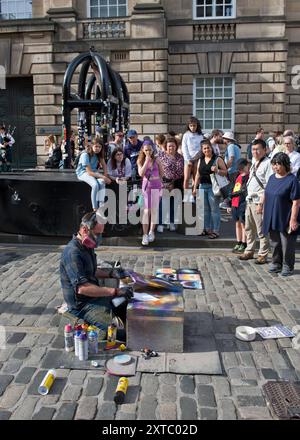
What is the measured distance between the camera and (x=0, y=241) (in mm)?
8719

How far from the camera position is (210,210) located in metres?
8.55

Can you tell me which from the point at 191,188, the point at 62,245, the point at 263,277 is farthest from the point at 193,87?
the point at 263,277

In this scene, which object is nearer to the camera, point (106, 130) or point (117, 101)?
point (106, 130)

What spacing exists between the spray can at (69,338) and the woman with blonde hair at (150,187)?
4143mm

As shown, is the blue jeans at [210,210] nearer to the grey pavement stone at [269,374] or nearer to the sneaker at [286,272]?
the sneaker at [286,272]

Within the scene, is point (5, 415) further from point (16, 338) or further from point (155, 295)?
point (155, 295)

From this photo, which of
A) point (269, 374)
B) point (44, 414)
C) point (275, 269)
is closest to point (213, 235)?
point (275, 269)

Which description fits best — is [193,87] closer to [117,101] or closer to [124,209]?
[117,101]

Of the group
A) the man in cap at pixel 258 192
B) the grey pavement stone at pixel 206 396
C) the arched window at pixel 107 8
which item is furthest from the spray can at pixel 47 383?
the arched window at pixel 107 8

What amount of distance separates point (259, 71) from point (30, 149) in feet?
34.5

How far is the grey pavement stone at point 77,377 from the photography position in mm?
3674

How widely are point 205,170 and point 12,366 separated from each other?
17.5ft

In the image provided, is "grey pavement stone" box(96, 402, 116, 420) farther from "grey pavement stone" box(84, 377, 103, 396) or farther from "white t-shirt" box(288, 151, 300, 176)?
"white t-shirt" box(288, 151, 300, 176)

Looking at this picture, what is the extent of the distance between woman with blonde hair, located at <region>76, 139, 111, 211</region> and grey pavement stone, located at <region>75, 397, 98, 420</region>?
4941 millimetres
